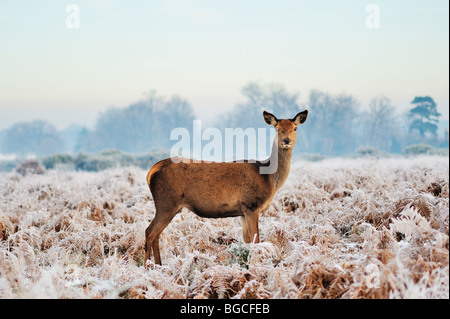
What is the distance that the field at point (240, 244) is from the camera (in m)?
5.09

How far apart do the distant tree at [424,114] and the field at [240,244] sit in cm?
2815

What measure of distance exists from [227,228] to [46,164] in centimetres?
2345

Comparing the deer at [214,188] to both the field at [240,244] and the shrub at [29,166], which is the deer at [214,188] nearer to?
the field at [240,244]

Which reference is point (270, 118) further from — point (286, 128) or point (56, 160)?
point (56, 160)

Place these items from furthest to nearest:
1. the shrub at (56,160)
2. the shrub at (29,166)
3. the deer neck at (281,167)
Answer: the shrub at (56,160), the shrub at (29,166), the deer neck at (281,167)

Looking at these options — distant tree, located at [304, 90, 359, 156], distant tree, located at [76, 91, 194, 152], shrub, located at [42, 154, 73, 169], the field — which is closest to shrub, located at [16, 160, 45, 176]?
shrub, located at [42, 154, 73, 169]

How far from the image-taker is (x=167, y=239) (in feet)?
28.0

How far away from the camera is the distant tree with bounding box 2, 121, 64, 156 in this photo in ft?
158

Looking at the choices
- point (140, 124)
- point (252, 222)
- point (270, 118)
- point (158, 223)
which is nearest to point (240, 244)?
point (252, 222)

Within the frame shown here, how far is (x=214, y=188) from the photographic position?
6.89 metres

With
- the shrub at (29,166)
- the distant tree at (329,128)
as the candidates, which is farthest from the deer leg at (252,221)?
the distant tree at (329,128)

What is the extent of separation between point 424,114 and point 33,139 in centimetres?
→ 4030

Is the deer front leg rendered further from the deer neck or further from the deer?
the deer neck
